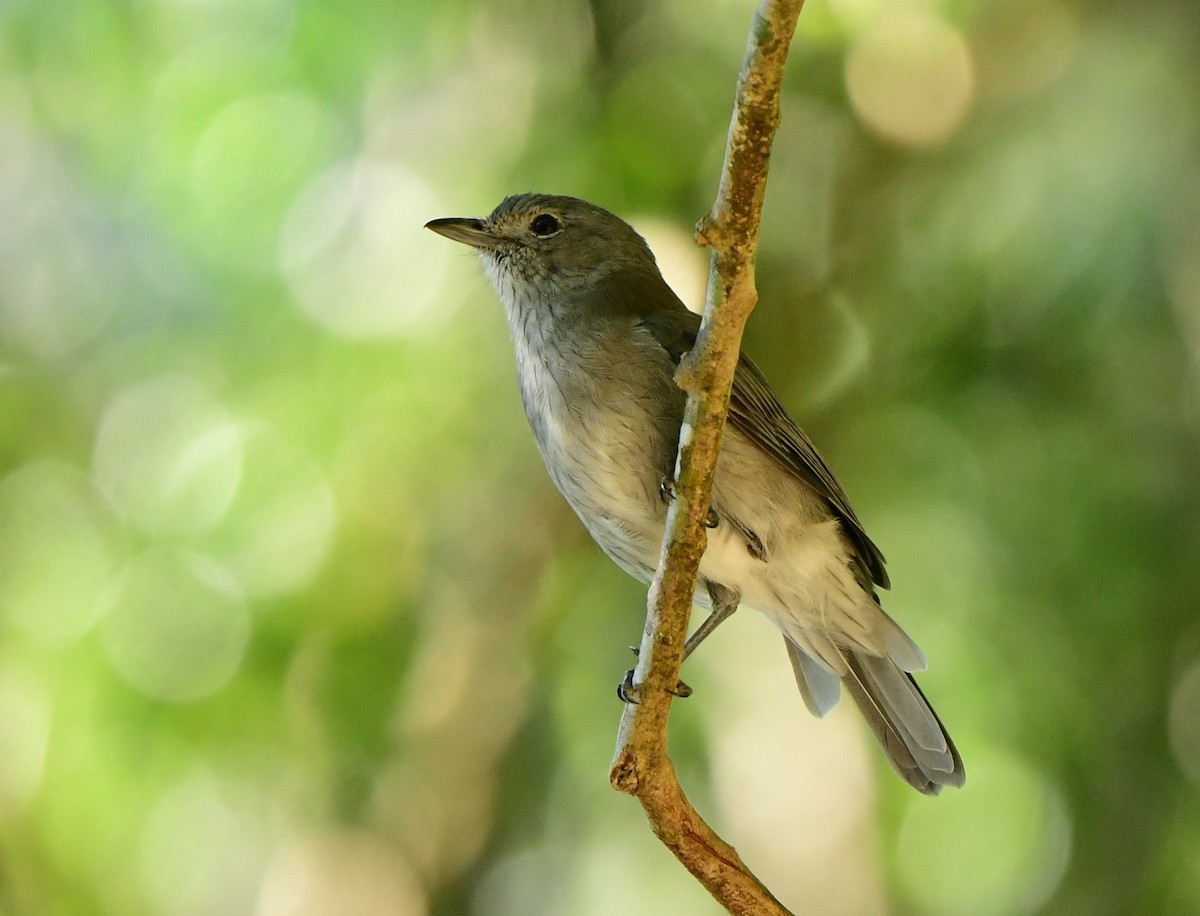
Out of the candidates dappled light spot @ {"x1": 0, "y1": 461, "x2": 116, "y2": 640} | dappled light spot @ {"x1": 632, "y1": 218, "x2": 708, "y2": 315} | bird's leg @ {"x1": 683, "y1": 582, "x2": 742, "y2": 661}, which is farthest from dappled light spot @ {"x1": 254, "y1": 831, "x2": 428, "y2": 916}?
dappled light spot @ {"x1": 632, "y1": 218, "x2": 708, "y2": 315}

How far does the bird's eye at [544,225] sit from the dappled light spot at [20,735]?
257 centimetres

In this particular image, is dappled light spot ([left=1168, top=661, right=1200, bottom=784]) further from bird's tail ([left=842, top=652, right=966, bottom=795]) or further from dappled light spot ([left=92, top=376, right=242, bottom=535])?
dappled light spot ([left=92, top=376, right=242, bottom=535])

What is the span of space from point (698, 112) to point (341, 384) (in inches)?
74.1

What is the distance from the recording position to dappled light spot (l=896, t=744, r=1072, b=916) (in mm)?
4754

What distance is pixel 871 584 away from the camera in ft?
12.8

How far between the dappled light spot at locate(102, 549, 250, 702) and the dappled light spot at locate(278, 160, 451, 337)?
3.73ft

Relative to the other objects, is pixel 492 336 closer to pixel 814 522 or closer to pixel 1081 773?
pixel 814 522

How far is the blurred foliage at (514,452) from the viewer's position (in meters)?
4.82

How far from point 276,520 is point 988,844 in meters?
2.99

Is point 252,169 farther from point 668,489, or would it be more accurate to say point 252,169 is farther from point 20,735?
point 668,489

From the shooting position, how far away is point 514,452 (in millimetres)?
5266

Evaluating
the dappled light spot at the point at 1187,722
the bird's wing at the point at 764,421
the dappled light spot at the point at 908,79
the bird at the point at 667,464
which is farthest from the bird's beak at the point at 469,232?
the dappled light spot at the point at 1187,722

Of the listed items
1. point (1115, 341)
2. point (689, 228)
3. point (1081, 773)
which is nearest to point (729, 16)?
point (689, 228)

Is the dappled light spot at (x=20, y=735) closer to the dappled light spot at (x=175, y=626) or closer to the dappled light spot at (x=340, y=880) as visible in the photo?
the dappled light spot at (x=175, y=626)
